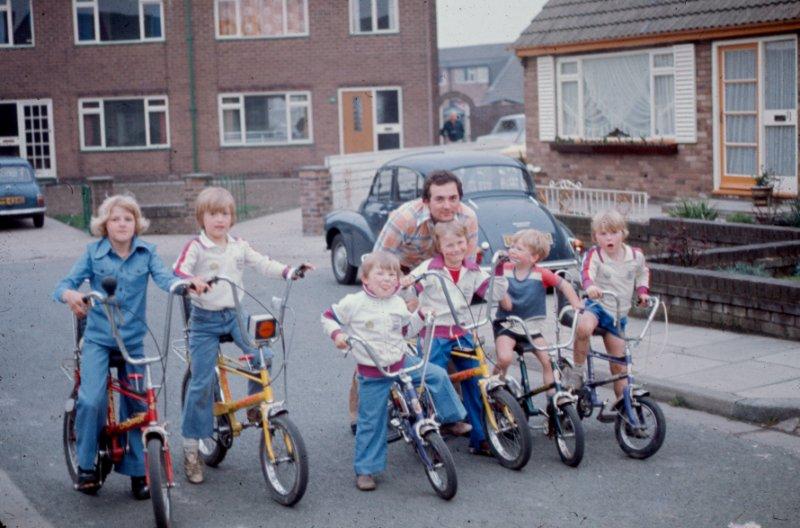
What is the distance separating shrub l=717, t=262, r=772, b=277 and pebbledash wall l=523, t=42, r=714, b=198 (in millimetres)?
7809

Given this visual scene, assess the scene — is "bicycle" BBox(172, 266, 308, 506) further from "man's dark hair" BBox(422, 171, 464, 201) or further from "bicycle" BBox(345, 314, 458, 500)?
"man's dark hair" BBox(422, 171, 464, 201)

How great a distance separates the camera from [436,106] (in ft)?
127

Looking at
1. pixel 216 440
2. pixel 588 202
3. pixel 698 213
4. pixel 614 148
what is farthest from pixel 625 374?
pixel 614 148

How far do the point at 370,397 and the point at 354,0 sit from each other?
32035 millimetres

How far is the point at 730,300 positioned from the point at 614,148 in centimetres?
1173

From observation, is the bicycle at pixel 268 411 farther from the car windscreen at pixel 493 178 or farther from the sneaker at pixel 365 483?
the car windscreen at pixel 493 178

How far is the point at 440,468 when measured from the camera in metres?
6.89

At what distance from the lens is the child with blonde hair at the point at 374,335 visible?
700 cm

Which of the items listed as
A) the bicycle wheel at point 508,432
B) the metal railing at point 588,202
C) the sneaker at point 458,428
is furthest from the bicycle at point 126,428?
the metal railing at point 588,202

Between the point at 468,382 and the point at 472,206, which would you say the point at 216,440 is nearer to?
the point at 468,382

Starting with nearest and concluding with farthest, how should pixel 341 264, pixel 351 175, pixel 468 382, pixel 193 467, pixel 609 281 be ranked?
pixel 193 467
pixel 468 382
pixel 609 281
pixel 341 264
pixel 351 175

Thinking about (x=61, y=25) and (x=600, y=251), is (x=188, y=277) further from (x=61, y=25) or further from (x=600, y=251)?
(x=61, y=25)

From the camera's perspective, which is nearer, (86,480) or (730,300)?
(86,480)

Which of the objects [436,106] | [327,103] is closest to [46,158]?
[327,103]
